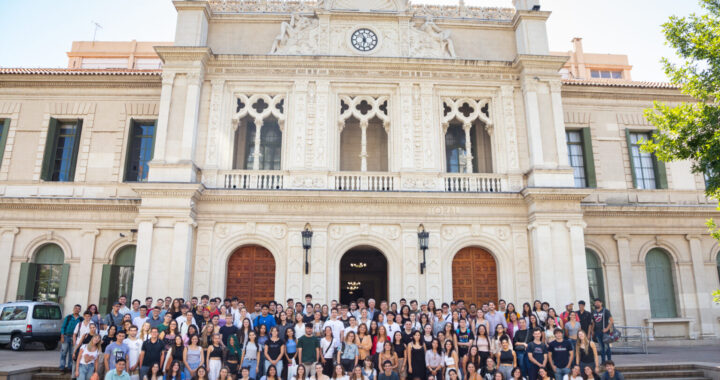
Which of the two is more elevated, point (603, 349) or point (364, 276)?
point (364, 276)

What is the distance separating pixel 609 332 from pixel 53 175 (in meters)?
21.0

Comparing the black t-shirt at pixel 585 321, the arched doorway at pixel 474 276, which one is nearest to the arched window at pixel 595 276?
the arched doorway at pixel 474 276

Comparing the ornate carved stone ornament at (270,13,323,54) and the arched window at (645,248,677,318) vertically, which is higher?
the ornate carved stone ornament at (270,13,323,54)

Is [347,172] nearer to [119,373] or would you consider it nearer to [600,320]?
[600,320]

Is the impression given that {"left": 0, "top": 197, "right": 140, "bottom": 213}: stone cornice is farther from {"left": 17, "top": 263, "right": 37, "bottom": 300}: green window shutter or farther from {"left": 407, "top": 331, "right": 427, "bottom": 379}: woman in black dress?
{"left": 407, "top": 331, "right": 427, "bottom": 379}: woman in black dress

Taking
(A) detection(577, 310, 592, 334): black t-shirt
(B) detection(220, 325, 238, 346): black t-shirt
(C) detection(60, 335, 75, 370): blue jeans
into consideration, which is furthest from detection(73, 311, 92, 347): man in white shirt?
(A) detection(577, 310, 592, 334): black t-shirt

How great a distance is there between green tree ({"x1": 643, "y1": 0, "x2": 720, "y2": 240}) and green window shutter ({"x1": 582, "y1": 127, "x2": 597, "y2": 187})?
758cm

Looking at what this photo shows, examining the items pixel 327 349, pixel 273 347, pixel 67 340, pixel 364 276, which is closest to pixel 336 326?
pixel 327 349

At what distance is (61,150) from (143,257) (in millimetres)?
8125

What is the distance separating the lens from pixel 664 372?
12969mm

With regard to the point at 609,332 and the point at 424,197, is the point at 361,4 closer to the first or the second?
the point at 424,197

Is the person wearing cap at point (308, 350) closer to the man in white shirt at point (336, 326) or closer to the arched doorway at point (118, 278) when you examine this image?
the man in white shirt at point (336, 326)

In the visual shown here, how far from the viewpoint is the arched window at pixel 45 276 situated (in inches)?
742

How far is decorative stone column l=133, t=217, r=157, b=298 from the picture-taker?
15719 millimetres
